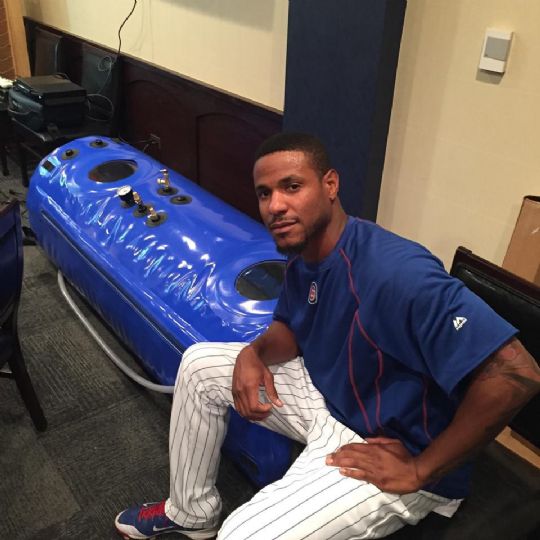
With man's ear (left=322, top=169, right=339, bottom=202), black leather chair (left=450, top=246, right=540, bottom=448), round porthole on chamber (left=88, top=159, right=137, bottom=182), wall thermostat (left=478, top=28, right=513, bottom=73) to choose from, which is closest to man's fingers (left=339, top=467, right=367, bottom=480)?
black leather chair (left=450, top=246, right=540, bottom=448)

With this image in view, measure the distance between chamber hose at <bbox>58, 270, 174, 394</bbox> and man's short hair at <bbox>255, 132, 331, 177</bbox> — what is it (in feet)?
3.21

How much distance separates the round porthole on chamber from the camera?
2.47 metres

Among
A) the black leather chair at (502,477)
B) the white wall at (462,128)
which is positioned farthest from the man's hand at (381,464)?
the white wall at (462,128)

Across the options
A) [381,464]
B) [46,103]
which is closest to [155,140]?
[46,103]

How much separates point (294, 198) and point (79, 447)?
119cm

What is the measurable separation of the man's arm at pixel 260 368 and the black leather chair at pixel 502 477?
0.41 meters

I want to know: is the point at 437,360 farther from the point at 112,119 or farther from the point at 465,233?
the point at 112,119

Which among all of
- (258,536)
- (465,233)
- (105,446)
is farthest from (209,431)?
(465,233)

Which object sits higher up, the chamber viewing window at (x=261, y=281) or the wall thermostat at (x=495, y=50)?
the wall thermostat at (x=495, y=50)

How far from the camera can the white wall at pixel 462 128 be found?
167 cm

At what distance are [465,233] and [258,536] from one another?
4.27ft

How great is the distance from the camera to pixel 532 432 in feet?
4.15

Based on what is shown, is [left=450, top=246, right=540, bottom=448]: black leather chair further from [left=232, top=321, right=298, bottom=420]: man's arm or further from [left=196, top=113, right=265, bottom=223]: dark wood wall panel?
[left=196, top=113, right=265, bottom=223]: dark wood wall panel

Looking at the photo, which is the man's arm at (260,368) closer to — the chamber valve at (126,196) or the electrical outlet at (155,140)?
the chamber valve at (126,196)
